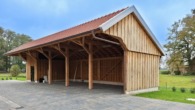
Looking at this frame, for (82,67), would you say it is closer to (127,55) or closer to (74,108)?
(127,55)

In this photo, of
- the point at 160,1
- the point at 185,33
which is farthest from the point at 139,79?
the point at 185,33

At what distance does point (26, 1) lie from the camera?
1566 cm

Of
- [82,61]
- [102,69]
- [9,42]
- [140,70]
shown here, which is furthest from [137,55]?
[9,42]

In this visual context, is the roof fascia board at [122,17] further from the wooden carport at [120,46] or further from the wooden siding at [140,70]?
the wooden siding at [140,70]

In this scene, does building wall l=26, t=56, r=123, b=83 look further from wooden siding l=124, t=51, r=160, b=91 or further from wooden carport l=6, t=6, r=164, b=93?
wooden siding l=124, t=51, r=160, b=91

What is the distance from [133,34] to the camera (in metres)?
10.1

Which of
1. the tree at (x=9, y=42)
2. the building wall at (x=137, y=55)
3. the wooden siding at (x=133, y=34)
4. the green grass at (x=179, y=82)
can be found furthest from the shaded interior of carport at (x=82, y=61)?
the tree at (x=9, y=42)

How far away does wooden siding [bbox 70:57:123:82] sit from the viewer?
554 inches

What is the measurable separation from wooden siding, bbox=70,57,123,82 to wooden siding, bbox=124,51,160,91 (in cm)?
281

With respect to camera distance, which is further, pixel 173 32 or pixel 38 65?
pixel 173 32

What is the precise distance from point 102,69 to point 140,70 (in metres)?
5.27

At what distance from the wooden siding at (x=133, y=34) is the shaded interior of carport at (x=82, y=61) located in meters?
0.83

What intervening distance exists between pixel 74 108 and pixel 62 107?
1.36ft

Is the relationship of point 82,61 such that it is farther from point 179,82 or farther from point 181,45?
point 181,45
